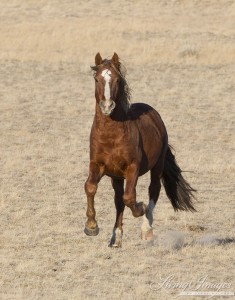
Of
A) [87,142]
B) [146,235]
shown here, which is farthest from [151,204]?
[87,142]

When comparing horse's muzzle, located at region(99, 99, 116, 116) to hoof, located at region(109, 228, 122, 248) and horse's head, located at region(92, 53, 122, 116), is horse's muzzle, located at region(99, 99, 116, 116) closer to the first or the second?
horse's head, located at region(92, 53, 122, 116)

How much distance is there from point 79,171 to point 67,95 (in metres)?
9.40

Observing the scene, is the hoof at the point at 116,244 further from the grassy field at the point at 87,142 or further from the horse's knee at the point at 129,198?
the horse's knee at the point at 129,198

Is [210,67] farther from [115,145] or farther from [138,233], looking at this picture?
[115,145]

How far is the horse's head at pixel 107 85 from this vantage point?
949 centimetres

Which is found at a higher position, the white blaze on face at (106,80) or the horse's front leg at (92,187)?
the white blaze on face at (106,80)

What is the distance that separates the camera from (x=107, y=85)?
955 centimetres

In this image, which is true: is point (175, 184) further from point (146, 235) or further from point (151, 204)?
point (146, 235)

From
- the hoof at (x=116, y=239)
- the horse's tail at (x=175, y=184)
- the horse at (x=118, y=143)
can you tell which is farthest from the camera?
the horse's tail at (x=175, y=184)

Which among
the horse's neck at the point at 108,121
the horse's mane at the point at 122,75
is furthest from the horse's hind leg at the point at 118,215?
the horse's mane at the point at 122,75

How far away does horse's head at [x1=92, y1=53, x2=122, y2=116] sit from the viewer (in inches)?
374

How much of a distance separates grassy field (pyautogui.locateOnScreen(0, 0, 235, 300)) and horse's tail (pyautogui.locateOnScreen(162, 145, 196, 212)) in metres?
0.44

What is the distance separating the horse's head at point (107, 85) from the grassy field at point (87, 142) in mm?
1828

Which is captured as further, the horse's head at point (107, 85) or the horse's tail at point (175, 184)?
the horse's tail at point (175, 184)
